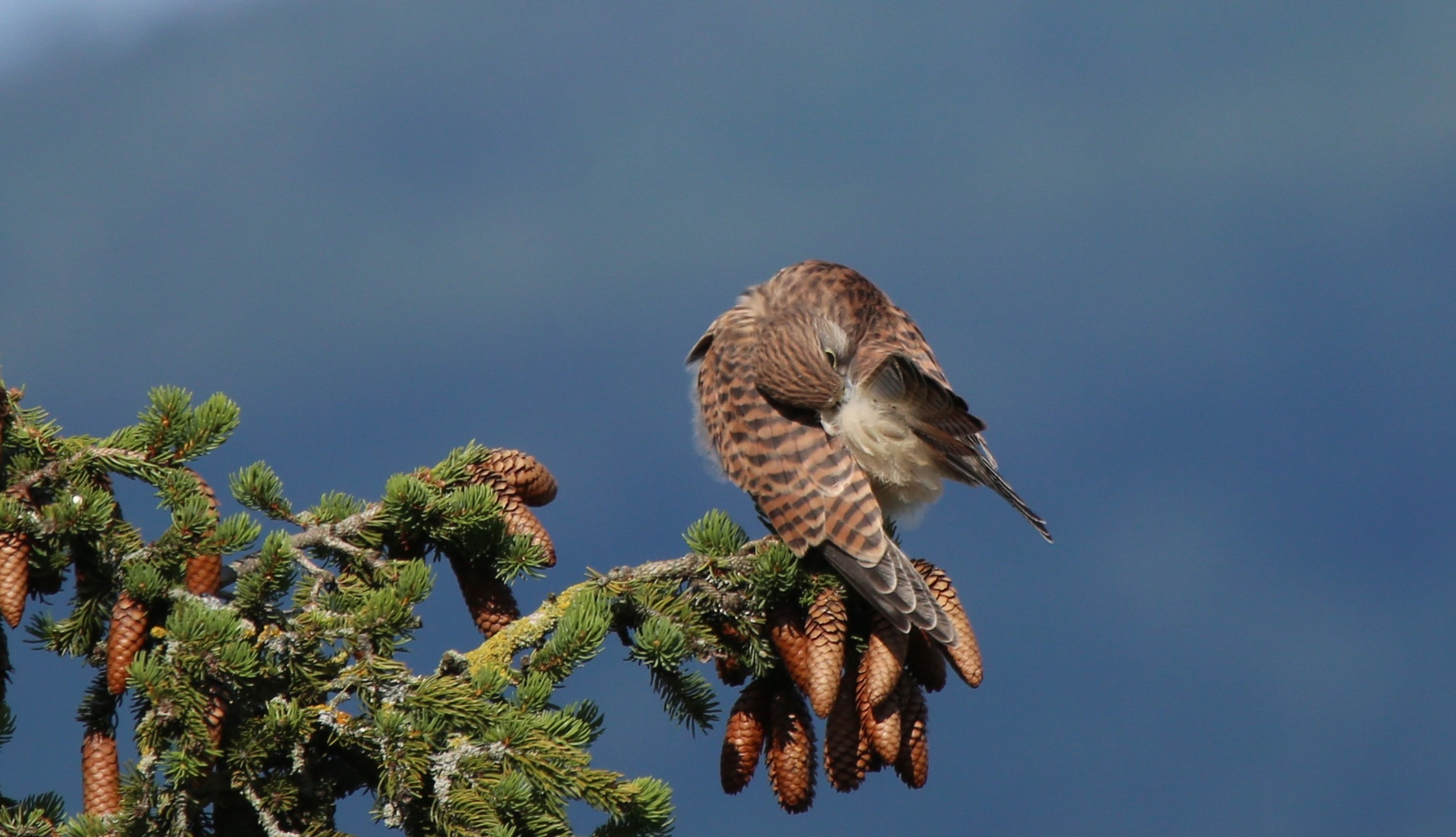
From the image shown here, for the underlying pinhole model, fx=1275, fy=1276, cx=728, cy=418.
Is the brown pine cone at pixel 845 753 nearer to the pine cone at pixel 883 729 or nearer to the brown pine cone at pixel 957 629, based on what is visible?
the pine cone at pixel 883 729

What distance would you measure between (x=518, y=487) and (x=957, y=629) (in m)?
1.11

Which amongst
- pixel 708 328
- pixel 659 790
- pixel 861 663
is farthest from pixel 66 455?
pixel 708 328

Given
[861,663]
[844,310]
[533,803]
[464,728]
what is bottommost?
[533,803]

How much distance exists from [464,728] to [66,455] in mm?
Result: 1044

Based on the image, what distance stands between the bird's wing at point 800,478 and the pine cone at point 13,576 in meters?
1.70

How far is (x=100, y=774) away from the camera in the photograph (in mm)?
2465

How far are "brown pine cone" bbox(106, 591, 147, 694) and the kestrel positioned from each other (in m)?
1.51

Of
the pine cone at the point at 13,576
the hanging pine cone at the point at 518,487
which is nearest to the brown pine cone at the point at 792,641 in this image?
the hanging pine cone at the point at 518,487

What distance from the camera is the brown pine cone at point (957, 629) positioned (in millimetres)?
2924

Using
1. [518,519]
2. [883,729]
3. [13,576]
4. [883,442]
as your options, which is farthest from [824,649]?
[13,576]

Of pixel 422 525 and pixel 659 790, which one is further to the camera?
pixel 422 525

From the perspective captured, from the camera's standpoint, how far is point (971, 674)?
2910mm

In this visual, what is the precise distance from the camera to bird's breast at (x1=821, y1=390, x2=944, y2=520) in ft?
12.2

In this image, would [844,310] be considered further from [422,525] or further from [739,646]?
[422,525]
